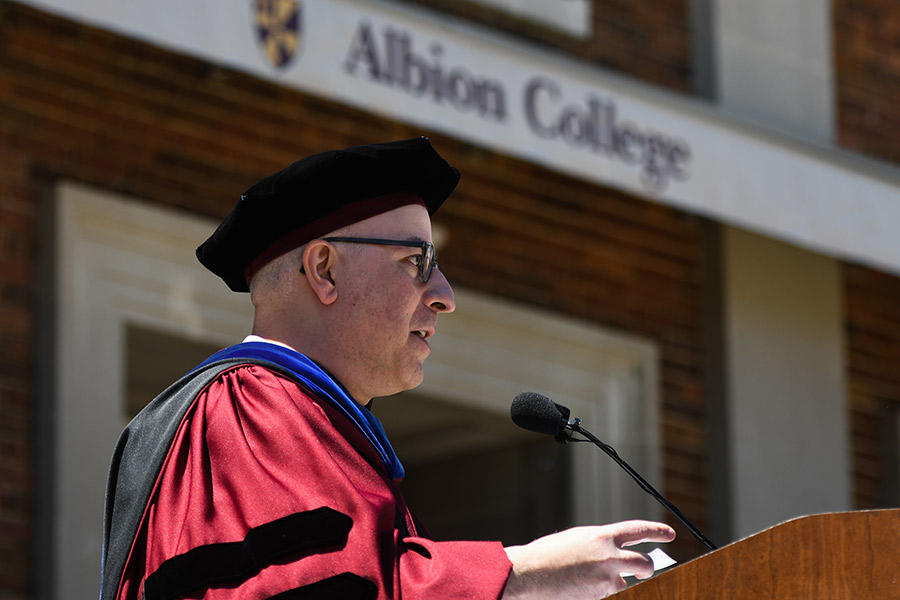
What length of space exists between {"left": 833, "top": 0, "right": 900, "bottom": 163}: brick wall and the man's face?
6.33 meters

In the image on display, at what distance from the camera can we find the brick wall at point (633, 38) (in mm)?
8219

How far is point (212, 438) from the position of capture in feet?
9.63

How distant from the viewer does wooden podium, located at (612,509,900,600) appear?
8.61 ft

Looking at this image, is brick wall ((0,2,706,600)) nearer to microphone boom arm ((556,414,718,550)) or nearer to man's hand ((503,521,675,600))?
microphone boom arm ((556,414,718,550))

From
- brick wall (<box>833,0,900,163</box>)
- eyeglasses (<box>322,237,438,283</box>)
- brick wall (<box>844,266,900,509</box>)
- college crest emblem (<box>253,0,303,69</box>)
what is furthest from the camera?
brick wall (<box>833,0,900,163</box>)

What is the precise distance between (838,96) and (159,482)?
Answer: 688cm

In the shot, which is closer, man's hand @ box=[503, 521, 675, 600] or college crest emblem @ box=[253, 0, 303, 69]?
man's hand @ box=[503, 521, 675, 600]

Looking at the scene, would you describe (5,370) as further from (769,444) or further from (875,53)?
(875,53)

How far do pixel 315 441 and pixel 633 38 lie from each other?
598 cm

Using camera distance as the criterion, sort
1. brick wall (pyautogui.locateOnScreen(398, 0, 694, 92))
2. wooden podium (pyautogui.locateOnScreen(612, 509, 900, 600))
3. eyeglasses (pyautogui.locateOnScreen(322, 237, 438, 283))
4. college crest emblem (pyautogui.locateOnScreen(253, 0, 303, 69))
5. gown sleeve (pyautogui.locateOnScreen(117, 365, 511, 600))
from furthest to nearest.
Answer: brick wall (pyautogui.locateOnScreen(398, 0, 694, 92)), college crest emblem (pyautogui.locateOnScreen(253, 0, 303, 69)), eyeglasses (pyautogui.locateOnScreen(322, 237, 438, 283)), gown sleeve (pyautogui.locateOnScreen(117, 365, 511, 600)), wooden podium (pyautogui.locateOnScreen(612, 509, 900, 600))

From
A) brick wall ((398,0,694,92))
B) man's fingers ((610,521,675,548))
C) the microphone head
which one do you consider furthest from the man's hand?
brick wall ((398,0,694,92))

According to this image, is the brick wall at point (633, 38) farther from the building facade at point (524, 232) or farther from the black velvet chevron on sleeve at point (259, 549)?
the black velvet chevron on sleeve at point (259, 549)

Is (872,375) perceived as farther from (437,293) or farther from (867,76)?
(437,293)

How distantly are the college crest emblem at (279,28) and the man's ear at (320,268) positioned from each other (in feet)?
10.4
